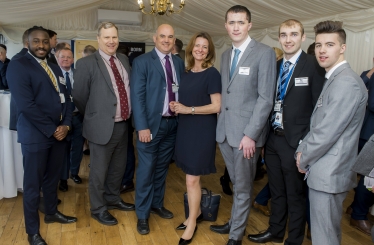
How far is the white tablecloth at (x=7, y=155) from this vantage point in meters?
3.22

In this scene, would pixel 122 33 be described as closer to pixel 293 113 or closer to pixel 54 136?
pixel 54 136

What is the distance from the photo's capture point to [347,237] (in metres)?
2.70

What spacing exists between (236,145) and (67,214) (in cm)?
193

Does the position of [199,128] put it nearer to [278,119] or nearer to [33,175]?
[278,119]

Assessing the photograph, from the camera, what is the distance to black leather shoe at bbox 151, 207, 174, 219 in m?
2.98

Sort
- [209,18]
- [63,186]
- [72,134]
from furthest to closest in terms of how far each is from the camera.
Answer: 1. [209,18]
2. [72,134]
3. [63,186]

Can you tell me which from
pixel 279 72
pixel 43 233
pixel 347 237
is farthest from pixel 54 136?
pixel 347 237

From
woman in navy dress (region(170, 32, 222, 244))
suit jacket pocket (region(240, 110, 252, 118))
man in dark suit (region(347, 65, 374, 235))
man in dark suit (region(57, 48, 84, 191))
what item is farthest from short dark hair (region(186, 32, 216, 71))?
man in dark suit (region(57, 48, 84, 191))

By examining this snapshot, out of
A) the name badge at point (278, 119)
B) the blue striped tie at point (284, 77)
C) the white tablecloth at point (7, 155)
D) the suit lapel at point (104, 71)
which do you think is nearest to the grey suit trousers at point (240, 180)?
the name badge at point (278, 119)

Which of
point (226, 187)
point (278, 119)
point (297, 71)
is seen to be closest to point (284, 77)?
point (297, 71)

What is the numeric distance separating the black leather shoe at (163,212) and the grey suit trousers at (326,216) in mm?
1495

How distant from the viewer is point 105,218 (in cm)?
287

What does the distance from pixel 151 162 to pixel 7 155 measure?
172 centimetres

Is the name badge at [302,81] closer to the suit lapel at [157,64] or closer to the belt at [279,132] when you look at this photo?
the belt at [279,132]
